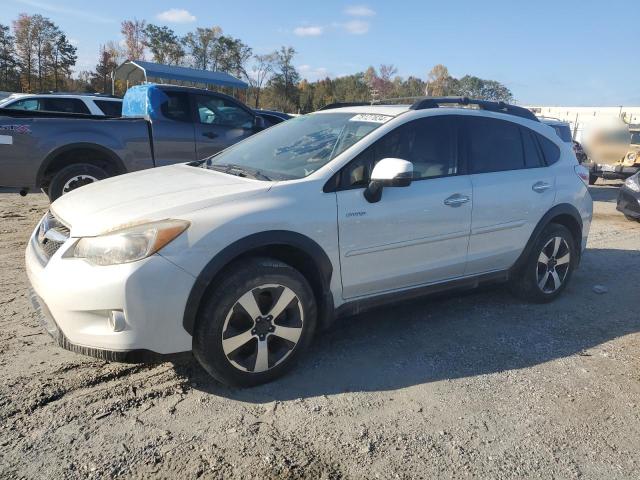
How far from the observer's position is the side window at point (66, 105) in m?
11.4

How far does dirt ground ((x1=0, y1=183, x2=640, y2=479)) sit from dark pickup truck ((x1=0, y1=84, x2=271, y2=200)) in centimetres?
277

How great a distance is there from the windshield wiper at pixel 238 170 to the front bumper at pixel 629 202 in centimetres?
808

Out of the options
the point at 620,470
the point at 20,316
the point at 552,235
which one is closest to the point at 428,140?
the point at 552,235

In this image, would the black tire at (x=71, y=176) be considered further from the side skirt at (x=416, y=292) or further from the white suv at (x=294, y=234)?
the side skirt at (x=416, y=292)

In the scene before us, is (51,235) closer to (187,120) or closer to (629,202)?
(187,120)

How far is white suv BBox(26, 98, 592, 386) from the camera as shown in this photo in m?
2.81

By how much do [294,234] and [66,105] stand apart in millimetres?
10241

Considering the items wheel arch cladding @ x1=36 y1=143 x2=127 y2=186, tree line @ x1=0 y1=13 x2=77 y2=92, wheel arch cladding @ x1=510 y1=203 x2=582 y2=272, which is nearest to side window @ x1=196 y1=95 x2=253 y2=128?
wheel arch cladding @ x1=36 y1=143 x2=127 y2=186

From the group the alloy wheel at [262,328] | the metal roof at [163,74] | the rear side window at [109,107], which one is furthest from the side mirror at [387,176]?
the metal roof at [163,74]

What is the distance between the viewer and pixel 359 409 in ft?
9.98

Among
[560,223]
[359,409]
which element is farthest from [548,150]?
[359,409]

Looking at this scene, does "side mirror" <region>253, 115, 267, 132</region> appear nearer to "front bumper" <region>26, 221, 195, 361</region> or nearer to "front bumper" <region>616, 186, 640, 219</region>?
"front bumper" <region>26, 221, 195, 361</region>

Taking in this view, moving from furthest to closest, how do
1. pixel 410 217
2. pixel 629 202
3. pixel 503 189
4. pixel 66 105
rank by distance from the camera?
pixel 66 105
pixel 629 202
pixel 503 189
pixel 410 217

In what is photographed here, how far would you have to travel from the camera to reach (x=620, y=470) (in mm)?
2646
